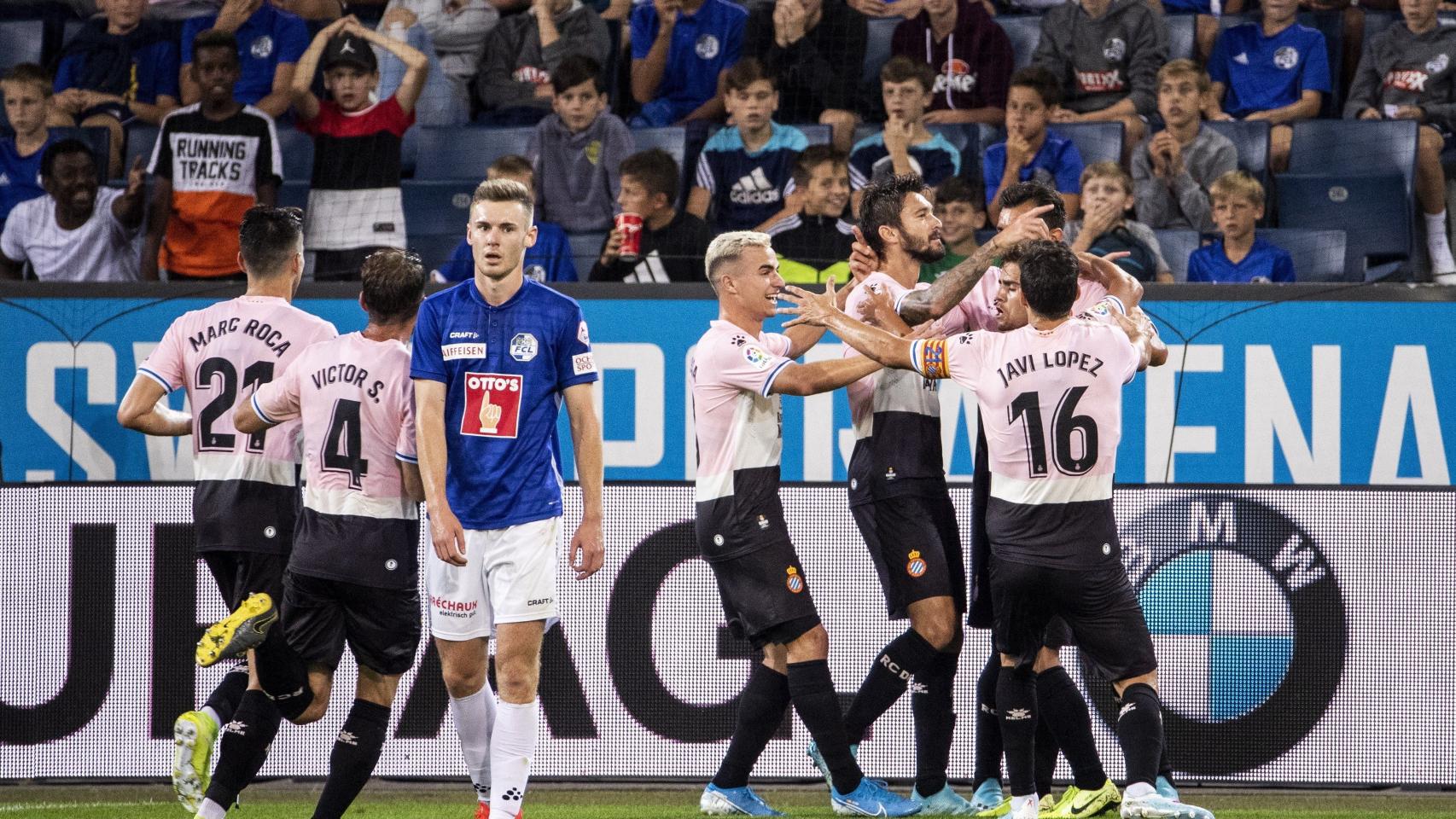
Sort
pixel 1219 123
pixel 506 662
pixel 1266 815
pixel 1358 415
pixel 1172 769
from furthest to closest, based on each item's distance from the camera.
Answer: pixel 1219 123
pixel 1358 415
pixel 1172 769
pixel 1266 815
pixel 506 662

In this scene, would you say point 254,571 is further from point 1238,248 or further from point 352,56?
point 1238,248

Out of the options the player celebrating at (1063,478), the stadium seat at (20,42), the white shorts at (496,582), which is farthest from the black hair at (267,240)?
the stadium seat at (20,42)

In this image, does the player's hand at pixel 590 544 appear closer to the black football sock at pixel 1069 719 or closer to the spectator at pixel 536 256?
Result: the black football sock at pixel 1069 719

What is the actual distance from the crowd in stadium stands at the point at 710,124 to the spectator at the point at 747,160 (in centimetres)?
2

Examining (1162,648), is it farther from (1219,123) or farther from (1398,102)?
(1398,102)

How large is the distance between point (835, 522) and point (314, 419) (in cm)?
233

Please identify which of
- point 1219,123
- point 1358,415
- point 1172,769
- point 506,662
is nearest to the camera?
point 506,662

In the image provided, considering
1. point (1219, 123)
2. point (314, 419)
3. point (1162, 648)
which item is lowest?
point (1162, 648)

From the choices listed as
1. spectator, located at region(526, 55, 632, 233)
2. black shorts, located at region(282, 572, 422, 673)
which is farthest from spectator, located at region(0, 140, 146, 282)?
black shorts, located at region(282, 572, 422, 673)

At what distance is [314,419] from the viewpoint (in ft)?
17.1

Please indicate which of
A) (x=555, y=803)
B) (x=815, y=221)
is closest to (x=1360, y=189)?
(x=815, y=221)

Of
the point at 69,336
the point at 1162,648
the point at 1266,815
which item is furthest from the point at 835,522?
the point at 69,336

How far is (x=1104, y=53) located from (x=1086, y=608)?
18.3 ft

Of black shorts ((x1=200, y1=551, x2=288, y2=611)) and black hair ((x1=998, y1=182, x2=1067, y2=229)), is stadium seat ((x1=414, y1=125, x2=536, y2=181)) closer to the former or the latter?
A: black shorts ((x1=200, y1=551, x2=288, y2=611))
